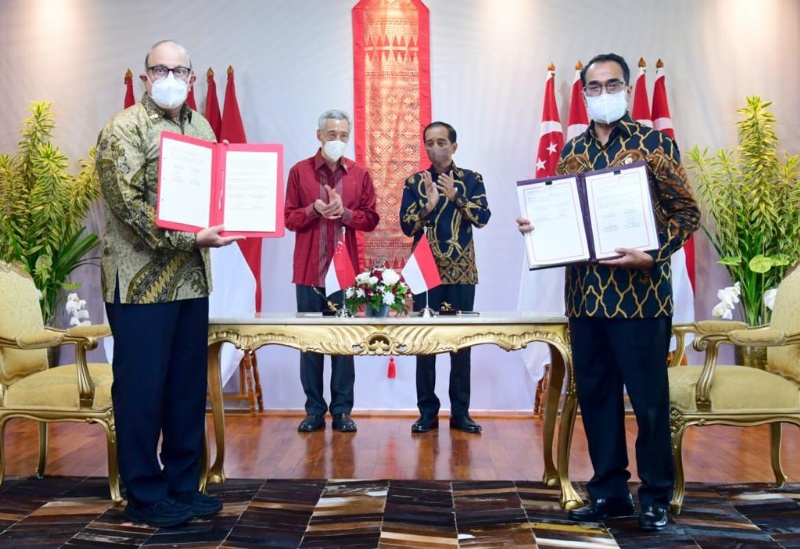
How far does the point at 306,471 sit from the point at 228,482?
1.25 feet

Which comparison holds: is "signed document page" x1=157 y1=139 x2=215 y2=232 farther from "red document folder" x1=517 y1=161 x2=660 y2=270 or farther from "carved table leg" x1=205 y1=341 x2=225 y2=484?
"red document folder" x1=517 y1=161 x2=660 y2=270

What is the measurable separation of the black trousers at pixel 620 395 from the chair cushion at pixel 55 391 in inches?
71.7

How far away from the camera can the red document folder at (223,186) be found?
2.60m

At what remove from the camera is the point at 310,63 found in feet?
17.9

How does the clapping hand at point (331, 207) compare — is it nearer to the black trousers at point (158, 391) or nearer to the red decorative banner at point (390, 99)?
the red decorative banner at point (390, 99)

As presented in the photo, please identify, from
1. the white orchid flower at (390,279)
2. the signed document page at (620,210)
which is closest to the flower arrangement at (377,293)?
the white orchid flower at (390,279)

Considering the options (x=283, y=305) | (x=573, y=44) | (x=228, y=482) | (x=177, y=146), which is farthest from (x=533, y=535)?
(x=573, y=44)

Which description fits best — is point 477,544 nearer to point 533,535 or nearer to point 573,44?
point 533,535

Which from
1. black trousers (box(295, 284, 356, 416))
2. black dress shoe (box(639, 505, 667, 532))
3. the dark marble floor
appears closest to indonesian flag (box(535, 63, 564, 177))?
black trousers (box(295, 284, 356, 416))

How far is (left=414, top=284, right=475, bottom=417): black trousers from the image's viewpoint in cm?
445

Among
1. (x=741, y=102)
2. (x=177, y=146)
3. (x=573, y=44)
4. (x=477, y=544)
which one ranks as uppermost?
(x=573, y=44)

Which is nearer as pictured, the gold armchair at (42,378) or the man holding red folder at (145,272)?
the man holding red folder at (145,272)

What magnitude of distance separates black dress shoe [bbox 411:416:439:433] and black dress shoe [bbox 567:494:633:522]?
182 centimetres

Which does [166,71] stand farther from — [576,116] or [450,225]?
[576,116]
